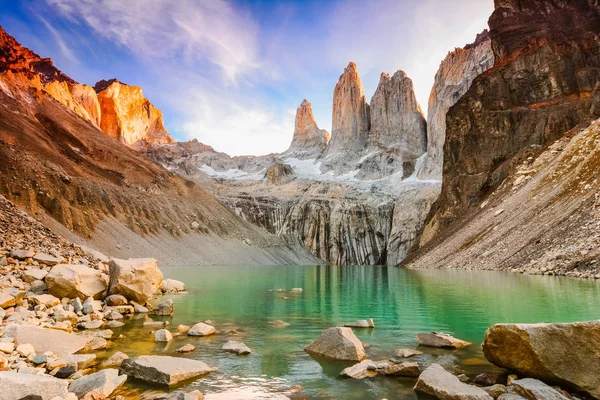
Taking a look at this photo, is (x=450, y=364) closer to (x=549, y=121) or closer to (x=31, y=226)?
(x=31, y=226)

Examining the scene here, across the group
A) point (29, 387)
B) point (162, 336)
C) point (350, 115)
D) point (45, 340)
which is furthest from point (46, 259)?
point (350, 115)

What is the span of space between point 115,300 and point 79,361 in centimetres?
920

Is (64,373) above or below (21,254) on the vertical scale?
below

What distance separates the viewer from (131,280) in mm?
19109

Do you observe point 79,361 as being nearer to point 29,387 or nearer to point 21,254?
point 29,387

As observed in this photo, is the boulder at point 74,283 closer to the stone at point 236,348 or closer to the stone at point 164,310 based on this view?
the stone at point 164,310

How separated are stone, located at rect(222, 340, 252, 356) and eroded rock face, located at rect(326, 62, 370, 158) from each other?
159m

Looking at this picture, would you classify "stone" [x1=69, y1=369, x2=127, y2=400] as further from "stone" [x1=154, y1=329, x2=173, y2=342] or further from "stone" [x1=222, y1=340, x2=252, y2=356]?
"stone" [x1=154, y1=329, x2=173, y2=342]

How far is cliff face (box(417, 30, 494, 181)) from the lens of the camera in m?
126

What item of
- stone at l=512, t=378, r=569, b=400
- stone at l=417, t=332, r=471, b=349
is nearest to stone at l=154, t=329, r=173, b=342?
stone at l=417, t=332, r=471, b=349

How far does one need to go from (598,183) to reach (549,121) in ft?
108

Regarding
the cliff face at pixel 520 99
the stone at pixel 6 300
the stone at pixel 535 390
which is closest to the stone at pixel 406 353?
the stone at pixel 535 390

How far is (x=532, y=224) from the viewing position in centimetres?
4184

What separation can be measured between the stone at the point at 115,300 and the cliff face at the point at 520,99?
61.2 m
